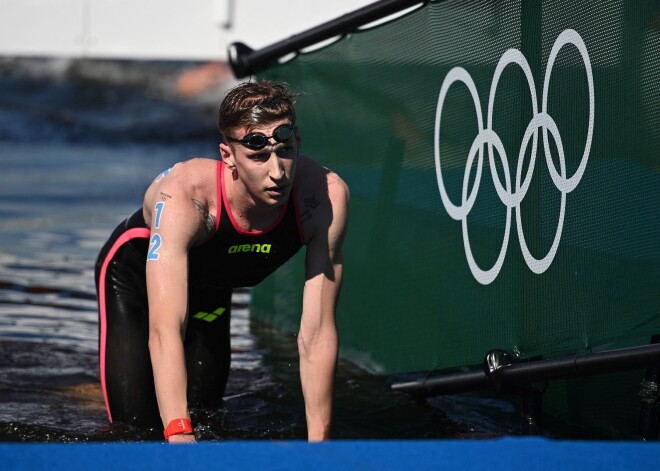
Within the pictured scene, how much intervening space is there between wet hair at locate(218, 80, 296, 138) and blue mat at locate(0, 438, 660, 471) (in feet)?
5.24

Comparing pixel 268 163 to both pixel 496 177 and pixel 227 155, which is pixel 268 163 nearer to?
pixel 227 155

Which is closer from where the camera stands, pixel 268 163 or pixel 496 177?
pixel 268 163

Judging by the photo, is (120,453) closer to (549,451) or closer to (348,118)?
(549,451)

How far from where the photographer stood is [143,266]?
4.94 metres

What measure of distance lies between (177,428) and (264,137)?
1.06 metres

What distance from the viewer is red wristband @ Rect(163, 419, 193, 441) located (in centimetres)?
354

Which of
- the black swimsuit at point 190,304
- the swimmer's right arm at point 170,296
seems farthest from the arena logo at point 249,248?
the swimmer's right arm at point 170,296

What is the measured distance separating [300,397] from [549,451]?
3483 mm

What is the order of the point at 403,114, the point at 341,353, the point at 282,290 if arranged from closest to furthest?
the point at 403,114, the point at 341,353, the point at 282,290

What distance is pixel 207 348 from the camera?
5.21 metres

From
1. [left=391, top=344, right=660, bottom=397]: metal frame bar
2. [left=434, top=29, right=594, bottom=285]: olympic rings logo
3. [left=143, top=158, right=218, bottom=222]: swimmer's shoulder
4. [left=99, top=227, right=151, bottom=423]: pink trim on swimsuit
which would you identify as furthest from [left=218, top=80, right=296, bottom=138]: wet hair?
[left=391, top=344, right=660, bottom=397]: metal frame bar

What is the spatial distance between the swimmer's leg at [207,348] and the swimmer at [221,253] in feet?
0.06

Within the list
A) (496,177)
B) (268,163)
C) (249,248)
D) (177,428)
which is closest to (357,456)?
(177,428)

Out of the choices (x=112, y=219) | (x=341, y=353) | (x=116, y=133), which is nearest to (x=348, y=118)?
(x=341, y=353)
